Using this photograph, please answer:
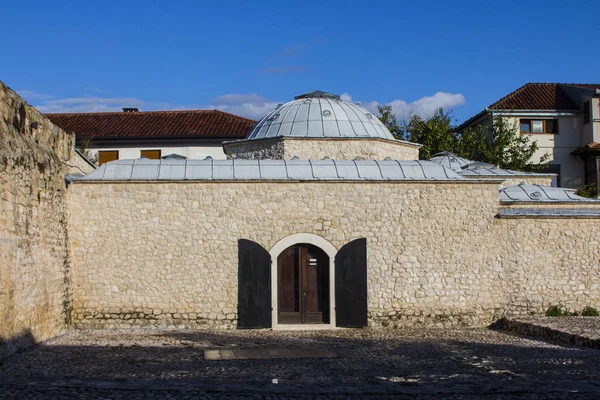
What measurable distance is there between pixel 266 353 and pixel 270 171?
5.10m

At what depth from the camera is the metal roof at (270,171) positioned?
14.2 m

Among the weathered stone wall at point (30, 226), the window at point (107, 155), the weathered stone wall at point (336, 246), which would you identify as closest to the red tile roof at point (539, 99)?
the window at point (107, 155)

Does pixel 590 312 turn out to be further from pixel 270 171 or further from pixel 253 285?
pixel 270 171

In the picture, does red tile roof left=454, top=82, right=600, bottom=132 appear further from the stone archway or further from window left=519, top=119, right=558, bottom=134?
the stone archway

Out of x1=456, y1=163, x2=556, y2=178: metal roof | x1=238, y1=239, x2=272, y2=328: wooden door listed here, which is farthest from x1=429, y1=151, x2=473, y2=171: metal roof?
x1=238, y1=239, x2=272, y2=328: wooden door

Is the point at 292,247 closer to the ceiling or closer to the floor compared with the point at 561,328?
closer to the ceiling

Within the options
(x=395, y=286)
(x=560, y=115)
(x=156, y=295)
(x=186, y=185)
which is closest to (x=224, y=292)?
(x=156, y=295)

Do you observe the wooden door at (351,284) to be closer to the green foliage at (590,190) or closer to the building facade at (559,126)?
the green foliage at (590,190)

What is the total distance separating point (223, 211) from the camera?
14047 mm

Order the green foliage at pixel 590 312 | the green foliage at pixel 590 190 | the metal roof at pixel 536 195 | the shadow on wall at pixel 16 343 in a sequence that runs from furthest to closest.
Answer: the green foliage at pixel 590 190, the metal roof at pixel 536 195, the green foliage at pixel 590 312, the shadow on wall at pixel 16 343

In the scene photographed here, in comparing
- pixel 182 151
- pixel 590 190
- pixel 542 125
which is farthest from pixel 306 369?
pixel 542 125

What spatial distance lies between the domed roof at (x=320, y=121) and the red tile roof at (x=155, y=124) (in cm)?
1138

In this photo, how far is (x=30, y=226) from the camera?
11.0 metres

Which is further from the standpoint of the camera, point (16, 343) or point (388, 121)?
point (388, 121)
